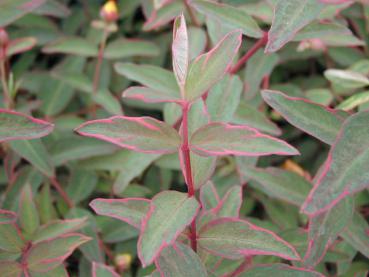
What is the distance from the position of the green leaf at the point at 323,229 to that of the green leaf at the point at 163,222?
7.9 inches

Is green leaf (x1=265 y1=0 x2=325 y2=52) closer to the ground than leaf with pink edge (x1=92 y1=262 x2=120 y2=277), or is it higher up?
higher up

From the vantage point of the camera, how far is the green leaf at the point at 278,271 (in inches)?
31.7

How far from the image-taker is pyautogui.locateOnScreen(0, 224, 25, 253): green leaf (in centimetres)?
91

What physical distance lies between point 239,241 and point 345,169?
19cm

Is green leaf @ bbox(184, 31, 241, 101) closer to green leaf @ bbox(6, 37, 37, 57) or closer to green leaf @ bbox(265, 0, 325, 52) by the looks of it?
green leaf @ bbox(265, 0, 325, 52)

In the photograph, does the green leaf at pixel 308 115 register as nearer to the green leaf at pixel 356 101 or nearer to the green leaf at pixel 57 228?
the green leaf at pixel 356 101

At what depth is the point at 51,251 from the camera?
2.96 ft

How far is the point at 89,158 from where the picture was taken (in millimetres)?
1280

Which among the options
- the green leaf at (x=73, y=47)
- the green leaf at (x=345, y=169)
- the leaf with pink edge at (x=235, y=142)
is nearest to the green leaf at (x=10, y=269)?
the leaf with pink edge at (x=235, y=142)

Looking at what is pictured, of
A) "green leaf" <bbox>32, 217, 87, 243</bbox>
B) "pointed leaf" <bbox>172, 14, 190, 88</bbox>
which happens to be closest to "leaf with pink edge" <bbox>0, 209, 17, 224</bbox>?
"green leaf" <bbox>32, 217, 87, 243</bbox>

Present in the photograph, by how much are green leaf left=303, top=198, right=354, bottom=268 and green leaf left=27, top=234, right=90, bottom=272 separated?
1.11 ft

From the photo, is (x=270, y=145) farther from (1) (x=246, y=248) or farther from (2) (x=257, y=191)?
(2) (x=257, y=191)

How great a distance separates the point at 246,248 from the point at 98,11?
0.98m

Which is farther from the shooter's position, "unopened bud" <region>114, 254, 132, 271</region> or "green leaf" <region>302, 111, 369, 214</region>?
"unopened bud" <region>114, 254, 132, 271</region>
